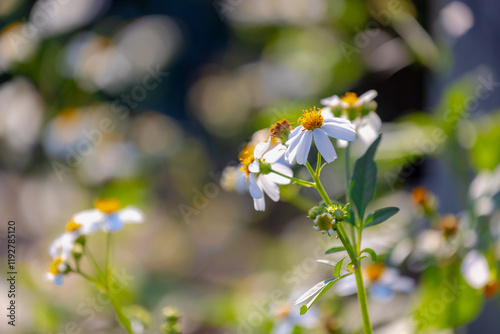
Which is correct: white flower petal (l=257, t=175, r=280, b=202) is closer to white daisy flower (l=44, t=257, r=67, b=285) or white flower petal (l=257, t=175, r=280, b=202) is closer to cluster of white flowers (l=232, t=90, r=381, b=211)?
cluster of white flowers (l=232, t=90, r=381, b=211)

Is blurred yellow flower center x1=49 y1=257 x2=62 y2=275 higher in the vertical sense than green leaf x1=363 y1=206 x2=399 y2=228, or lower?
lower

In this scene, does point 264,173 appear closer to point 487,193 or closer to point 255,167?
point 255,167

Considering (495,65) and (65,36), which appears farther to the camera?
(65,36)

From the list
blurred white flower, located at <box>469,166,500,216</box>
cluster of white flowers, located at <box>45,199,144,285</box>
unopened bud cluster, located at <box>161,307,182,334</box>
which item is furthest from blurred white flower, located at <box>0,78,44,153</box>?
blurred white flower, located at <box>469,166,500,216</box>

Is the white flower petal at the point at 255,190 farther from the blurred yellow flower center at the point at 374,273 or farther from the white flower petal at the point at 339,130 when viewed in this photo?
the blurred yellow flower center at the point at 374,273

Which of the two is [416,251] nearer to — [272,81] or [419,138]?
[419,138]

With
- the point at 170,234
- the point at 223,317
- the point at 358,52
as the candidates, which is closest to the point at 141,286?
the point at 223,317

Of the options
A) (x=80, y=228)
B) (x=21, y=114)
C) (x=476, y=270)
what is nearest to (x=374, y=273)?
(x=476, y=270)
